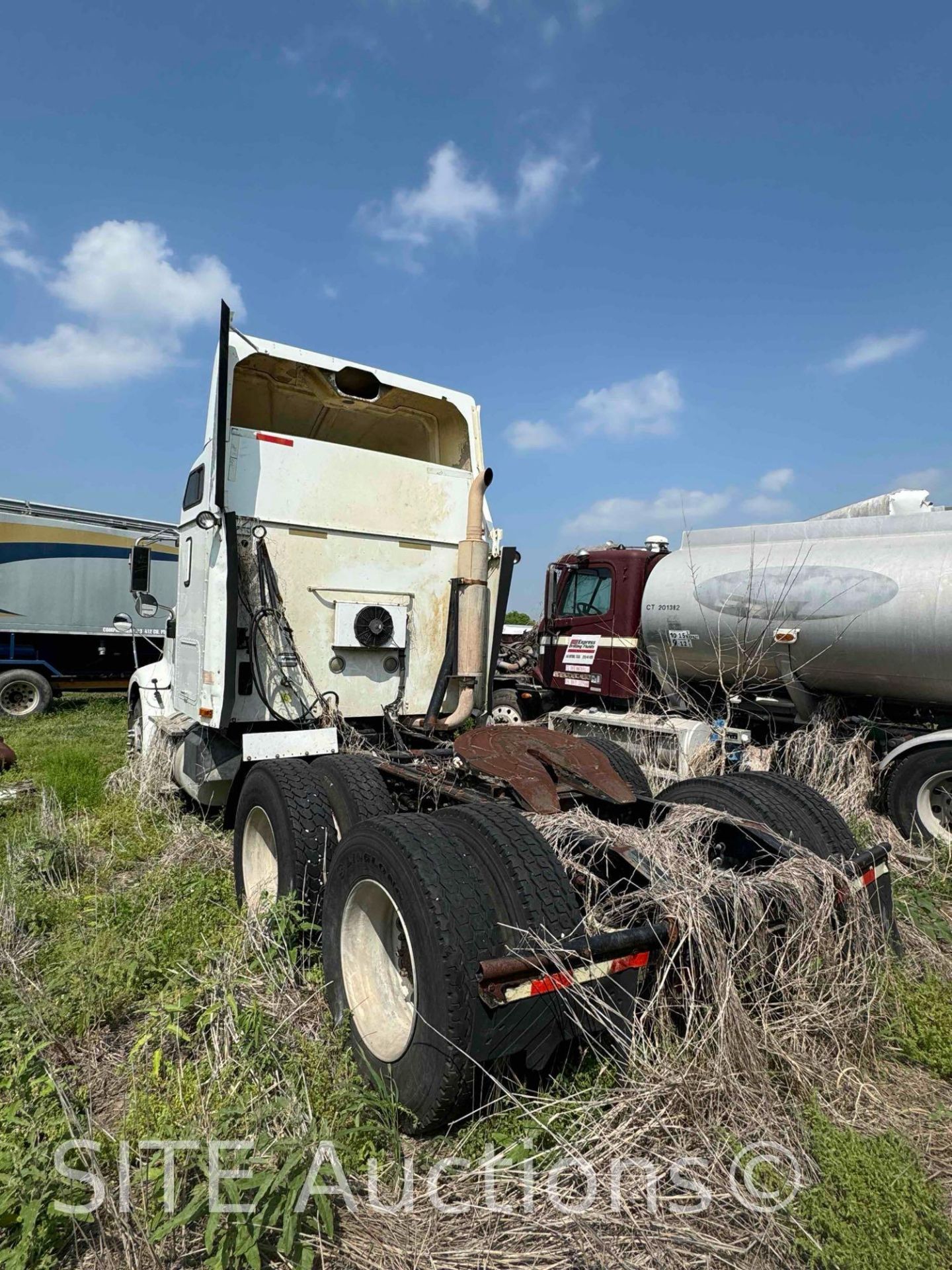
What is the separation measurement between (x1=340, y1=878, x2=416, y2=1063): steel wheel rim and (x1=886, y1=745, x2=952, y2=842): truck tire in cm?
478

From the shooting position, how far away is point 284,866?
3.58 metres

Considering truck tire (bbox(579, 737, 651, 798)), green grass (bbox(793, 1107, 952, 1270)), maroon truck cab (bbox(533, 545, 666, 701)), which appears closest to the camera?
green grass (bbox(793, 1107, 952, 1270))

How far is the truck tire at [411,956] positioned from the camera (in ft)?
7.00

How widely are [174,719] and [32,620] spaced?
8785 millimetres

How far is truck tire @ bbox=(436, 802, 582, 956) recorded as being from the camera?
230cm

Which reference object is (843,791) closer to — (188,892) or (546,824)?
(546,824)

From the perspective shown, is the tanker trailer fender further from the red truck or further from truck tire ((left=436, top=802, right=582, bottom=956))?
truck tire ((left=436, top=802, right=582, bottom=956))

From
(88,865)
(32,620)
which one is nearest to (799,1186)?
(88,865)

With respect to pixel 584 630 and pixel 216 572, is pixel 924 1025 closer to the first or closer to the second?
pixel 216 572

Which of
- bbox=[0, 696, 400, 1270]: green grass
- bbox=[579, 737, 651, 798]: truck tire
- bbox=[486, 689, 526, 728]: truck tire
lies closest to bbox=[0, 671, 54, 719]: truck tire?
bbox=[486, 689, 526, 728]: truck tire

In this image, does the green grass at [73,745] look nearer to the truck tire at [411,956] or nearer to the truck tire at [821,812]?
the truck tire at [411,956]

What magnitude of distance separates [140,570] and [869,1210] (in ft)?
21.7

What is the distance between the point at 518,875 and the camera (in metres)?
2.41

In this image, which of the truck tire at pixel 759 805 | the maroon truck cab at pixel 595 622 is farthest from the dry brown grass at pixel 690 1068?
the maroon truck cab at pixel 595 622
